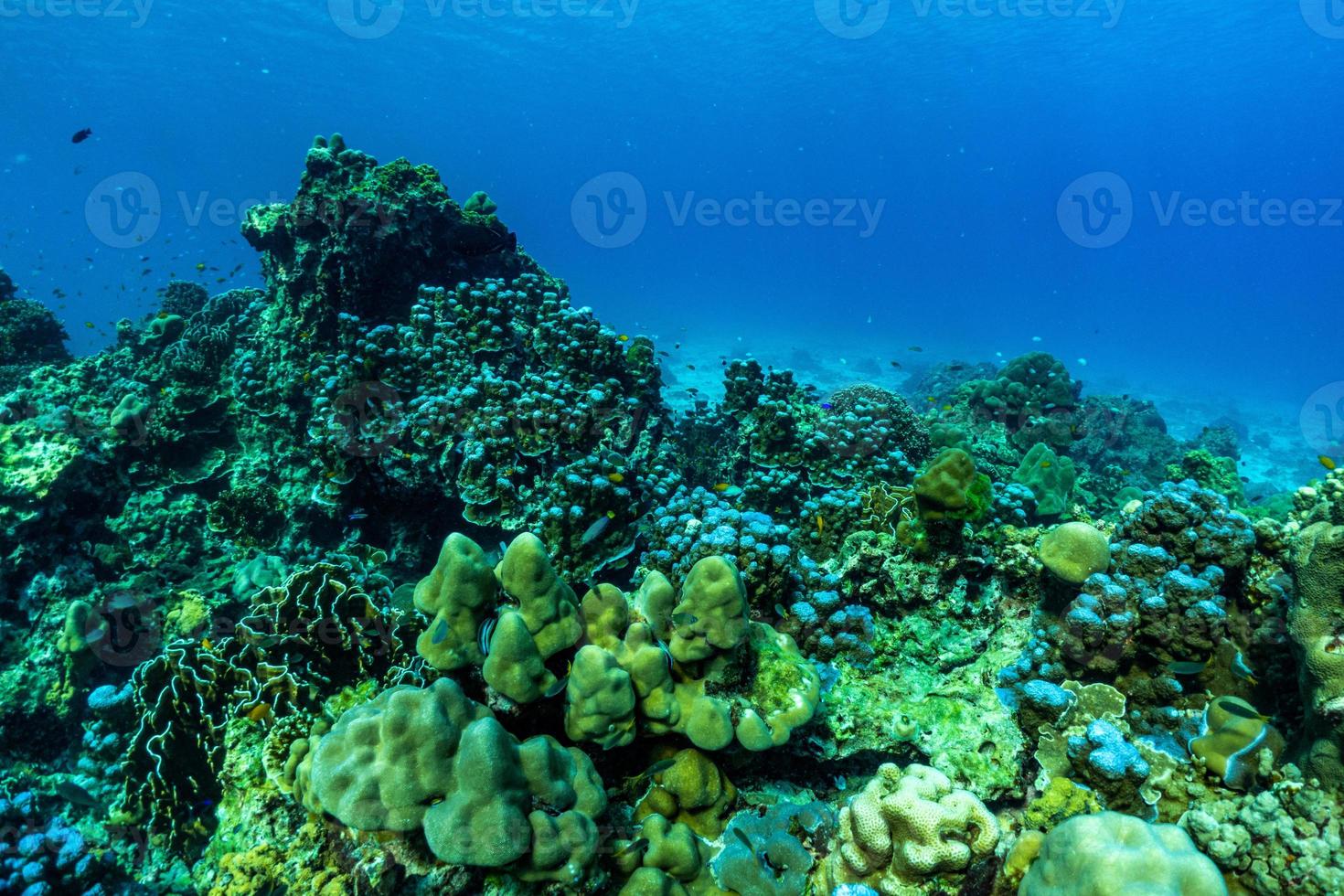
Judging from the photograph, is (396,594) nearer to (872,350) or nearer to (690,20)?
(872,350)

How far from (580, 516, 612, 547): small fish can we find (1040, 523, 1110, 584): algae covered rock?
13.0 ft

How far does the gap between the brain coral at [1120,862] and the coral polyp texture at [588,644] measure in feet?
0.06

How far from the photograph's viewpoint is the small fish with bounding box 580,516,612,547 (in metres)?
5.66

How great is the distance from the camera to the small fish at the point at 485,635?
3660 mm

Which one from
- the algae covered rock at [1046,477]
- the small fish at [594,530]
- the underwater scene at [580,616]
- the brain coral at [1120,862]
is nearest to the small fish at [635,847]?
the underwater scene at [580,616]

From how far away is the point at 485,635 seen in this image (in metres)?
3.67

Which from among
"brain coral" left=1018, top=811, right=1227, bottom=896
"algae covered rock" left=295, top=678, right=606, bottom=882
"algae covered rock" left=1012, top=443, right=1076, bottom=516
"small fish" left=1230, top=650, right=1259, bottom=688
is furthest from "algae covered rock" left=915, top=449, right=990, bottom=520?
"algae covered rock" left=1012, top=443, right=1076, bottom=516

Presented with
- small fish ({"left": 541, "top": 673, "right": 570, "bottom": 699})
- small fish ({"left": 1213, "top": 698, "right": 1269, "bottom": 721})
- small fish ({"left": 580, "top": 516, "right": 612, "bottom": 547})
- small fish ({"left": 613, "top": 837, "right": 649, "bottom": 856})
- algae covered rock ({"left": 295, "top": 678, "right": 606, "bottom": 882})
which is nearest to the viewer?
algae covered rock ({"left": 295, "top": 678, "right": 606, "bottom": 882})

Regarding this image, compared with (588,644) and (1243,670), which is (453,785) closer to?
(588,644)

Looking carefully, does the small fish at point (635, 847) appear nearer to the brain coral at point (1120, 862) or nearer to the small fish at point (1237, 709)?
the brain coral at point (1120, 862)

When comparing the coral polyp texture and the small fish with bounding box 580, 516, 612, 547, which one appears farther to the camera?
the small fish with bounding box 580, 516, 612, 547

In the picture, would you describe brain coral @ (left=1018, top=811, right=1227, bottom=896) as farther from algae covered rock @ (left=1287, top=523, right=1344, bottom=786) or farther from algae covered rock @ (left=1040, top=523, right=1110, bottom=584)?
algae covered rock @ (left=1040, top=523, right=1110, bottom=584)

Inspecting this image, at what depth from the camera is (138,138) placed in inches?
3782

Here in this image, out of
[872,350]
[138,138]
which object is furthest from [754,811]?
[138,138]
